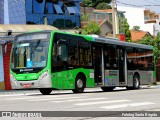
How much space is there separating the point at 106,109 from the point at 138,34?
7430 centimetres

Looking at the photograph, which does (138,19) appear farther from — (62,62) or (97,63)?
(62,62)

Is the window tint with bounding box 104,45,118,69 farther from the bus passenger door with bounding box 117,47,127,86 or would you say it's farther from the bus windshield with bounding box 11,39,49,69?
the bus windshield with bounding box 11,39,49,69

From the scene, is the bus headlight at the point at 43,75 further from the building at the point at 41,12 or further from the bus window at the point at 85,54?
the building at the point at 41,12

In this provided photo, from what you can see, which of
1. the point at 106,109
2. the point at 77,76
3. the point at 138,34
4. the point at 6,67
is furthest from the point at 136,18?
the point at 106,109

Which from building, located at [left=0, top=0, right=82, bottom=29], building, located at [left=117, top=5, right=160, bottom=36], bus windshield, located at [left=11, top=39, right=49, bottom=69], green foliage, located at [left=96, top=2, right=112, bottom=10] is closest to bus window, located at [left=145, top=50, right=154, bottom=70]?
bus windshield, located at [left=11, top=39, right=49, bottom=69]

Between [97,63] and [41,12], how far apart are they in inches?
1554

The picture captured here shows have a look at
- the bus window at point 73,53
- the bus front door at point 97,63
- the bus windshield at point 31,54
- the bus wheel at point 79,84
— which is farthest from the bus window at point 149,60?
the bus windshield at point 31,54

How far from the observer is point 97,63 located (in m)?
23.8

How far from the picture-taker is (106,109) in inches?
507

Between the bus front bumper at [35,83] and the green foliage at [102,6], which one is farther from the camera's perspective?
the green foliage at [102,6]

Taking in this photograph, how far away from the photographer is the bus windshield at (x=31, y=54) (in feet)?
67.7

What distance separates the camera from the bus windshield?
67.7 ft

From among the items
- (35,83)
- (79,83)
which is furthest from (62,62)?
(79,83)

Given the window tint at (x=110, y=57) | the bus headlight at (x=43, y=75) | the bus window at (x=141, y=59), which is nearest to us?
the bus headlight at (x=43, y=75)
